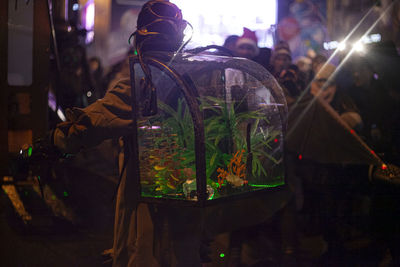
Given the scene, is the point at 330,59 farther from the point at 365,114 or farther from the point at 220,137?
the point at 220,137

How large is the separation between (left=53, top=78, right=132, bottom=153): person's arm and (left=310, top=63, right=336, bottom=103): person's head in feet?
9.42

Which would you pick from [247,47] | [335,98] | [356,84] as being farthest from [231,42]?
[356,84]

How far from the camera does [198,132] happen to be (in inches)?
97.4

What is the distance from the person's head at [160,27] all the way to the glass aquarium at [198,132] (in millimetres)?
154

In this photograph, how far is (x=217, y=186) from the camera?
2664mm

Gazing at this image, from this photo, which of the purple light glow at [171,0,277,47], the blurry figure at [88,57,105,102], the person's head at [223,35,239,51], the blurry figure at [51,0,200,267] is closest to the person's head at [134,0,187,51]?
the blurry figure at [51,0,200,267]

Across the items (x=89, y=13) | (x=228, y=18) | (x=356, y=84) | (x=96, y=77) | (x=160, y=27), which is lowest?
(x=96, y=77)

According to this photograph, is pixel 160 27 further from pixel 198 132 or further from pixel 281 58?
pixel 281 58

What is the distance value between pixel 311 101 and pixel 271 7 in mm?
8200

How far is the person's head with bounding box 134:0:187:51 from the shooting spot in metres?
2.84

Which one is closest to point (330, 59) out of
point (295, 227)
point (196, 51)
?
point (295, 227)

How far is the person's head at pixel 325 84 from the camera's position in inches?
209

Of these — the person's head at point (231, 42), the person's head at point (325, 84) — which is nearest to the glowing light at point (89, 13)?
the person's head at point (231, 42)

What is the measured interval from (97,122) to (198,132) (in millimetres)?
623
